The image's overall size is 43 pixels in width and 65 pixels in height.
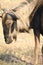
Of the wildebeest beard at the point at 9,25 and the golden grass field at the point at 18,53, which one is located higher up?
the wildebeest beard at the point at 9,25

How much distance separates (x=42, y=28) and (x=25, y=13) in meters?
0.48

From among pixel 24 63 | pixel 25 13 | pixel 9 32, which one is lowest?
pixel 24 63

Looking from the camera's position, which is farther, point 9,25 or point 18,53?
point 18,53

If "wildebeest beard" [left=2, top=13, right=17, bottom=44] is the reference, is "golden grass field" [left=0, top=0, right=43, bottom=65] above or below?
below

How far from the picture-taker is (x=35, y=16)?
18.9ft

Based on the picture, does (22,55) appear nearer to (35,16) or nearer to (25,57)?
(25,57)

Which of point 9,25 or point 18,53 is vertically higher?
point 9,25

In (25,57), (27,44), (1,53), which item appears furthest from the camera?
(27,44)

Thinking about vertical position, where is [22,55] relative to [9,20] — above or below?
below

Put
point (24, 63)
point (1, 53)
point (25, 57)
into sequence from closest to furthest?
point (24, 63) < point (25, 57) < point (1, 53)

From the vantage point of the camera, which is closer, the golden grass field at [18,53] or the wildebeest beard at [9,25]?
the wildebeest beard at [9,25]

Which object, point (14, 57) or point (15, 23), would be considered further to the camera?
point (14, 57)

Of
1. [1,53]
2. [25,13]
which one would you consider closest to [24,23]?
[25,13]

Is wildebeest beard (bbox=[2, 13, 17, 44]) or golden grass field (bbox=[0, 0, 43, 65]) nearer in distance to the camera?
wildebeest beard (bbox=[2, 13, 17, 44])
